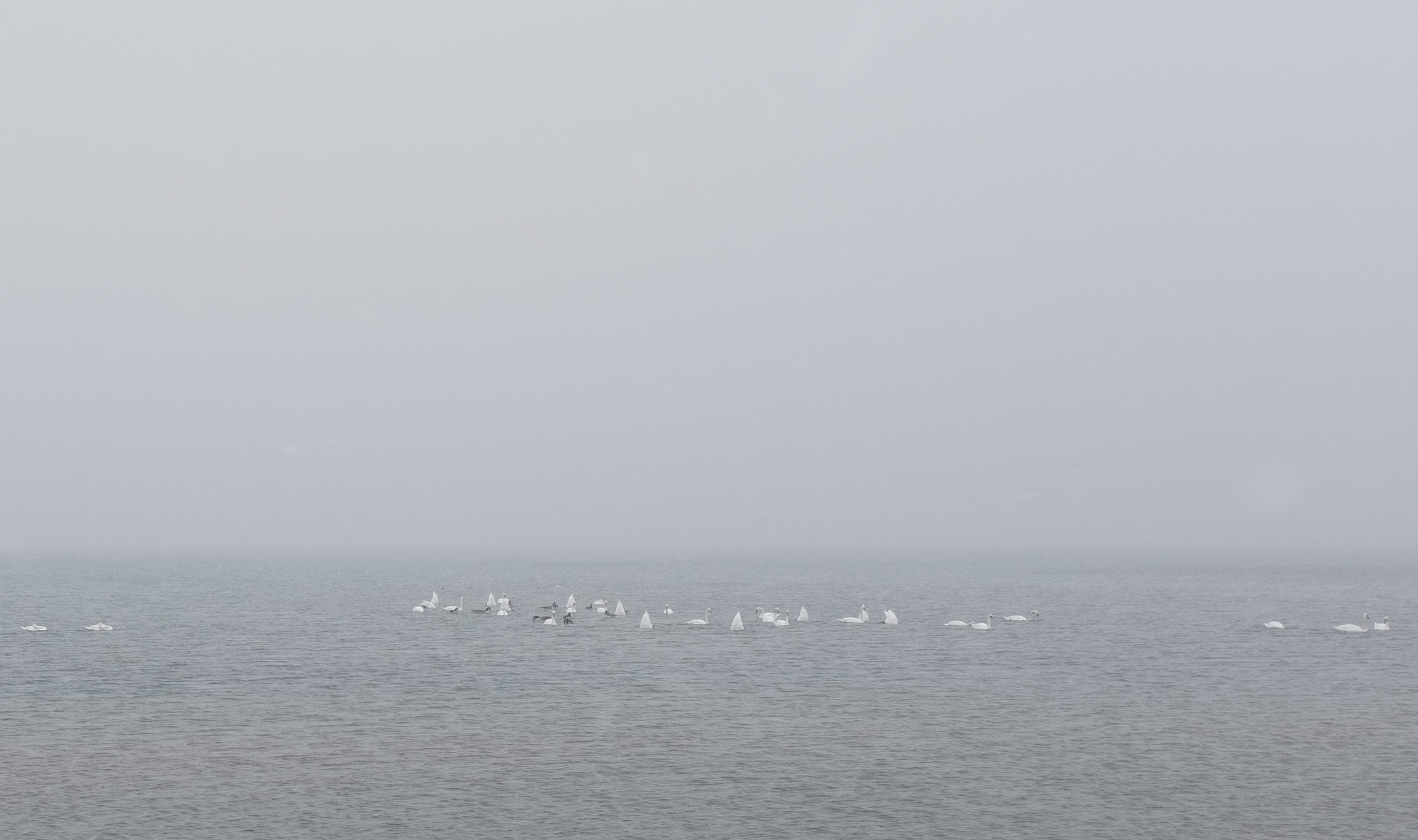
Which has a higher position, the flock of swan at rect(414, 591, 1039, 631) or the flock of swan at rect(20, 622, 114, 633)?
the flock of swan at rect(414, 591, 1039, 631)

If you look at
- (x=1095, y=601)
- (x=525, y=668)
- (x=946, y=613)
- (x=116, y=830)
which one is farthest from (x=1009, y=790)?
(x=1095, y=601)

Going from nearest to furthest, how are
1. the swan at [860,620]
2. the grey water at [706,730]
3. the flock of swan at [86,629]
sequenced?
1. the grey water at [706,730]
2. the flock of swan at [86,629]
3. the swan at [860,620]

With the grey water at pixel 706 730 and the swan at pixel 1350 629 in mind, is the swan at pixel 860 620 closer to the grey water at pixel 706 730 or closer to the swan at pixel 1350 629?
the grey water at pixel 706 730

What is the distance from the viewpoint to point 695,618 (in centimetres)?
10538

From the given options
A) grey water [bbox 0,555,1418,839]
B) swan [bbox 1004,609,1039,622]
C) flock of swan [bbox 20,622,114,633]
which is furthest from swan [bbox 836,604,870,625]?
flock of swan [bbox 20,622,114,633]

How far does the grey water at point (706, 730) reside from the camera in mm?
37719

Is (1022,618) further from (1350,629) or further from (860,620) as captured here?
(1350,629)

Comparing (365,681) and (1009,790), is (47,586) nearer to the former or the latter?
(365,681)

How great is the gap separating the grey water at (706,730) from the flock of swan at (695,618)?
1.77 m

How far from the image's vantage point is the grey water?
37719 millimetres

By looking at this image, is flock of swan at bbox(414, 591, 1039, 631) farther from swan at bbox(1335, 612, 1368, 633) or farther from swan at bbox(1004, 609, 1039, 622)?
swan at bbox(1335, 612, 1368, 633)

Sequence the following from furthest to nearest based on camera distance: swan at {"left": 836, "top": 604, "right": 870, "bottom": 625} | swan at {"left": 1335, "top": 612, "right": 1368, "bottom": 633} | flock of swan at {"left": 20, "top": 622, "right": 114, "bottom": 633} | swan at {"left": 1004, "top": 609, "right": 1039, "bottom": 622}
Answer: swan at {"left": 1004, "top": 609, "right": 1039, "bottom": 622} < swan at {"left": 836, "top": 604, "right": 870, "bottom": 625} < flock of swan at {"left": 20, "top": 622, "right": 114, "bottom": 633} < swan at {"left": 1335, "top": 612, "right": 1368, "bottom": 633}

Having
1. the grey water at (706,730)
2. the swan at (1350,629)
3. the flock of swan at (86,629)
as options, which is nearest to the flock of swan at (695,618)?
the grey water at (706,730)

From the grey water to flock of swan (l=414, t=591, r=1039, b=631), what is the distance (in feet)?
5.79
